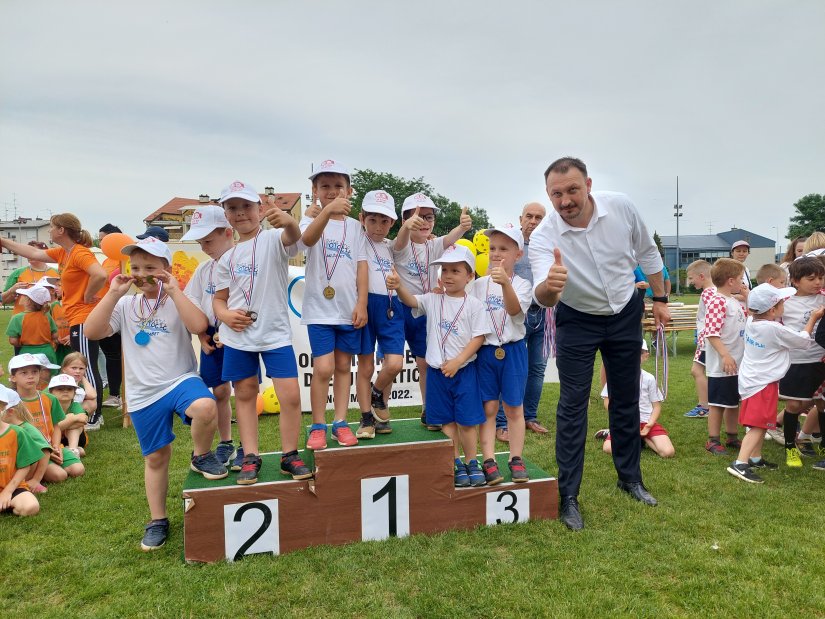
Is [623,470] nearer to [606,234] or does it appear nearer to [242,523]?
[606,234]

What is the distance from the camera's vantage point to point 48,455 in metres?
4.45

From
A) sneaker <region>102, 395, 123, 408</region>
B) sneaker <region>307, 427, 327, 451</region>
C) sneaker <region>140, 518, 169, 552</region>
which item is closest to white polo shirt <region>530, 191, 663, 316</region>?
sneaker <region>307, 427, 327, 451</region>

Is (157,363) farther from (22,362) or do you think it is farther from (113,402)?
(113,402)

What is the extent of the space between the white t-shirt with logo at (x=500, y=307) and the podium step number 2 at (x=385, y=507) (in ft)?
3.95

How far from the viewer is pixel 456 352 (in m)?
3.83

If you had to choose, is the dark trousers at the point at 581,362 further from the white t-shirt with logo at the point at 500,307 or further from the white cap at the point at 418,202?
the white cap at the point at 418,202

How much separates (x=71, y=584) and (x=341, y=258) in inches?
96.5

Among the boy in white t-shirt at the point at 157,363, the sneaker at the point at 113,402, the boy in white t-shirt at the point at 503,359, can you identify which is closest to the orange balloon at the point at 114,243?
the sneaker at the point at 113,402

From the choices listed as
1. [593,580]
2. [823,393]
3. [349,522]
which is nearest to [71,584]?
[349,522]

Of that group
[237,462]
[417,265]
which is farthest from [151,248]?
[417,265]

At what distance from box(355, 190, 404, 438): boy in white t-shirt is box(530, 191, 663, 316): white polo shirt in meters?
1.07

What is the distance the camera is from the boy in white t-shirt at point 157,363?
324 cm

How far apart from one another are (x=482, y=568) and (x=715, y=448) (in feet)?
10.9

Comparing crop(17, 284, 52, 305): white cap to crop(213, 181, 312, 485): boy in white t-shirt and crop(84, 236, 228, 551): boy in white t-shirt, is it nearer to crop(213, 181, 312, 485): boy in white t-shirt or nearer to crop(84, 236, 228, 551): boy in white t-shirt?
crop(84, 236, 228, 551): boy in white t-shirt
